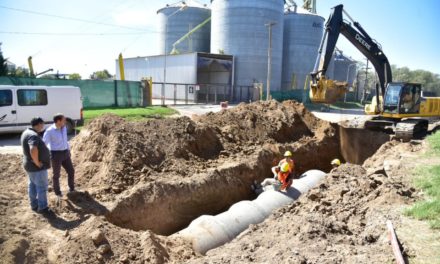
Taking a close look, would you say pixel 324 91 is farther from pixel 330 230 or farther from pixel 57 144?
pixel 57 144

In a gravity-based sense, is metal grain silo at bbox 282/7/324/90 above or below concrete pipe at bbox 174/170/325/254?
above

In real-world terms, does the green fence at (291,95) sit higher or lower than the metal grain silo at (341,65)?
lower

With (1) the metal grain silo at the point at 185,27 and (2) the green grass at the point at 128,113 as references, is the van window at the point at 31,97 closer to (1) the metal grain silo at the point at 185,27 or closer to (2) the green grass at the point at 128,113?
(2) the green grass at the point at 128,113

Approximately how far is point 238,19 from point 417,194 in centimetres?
3437

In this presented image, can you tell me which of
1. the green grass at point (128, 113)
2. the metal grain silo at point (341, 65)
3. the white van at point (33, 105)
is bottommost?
the green grass at point (128, 113)

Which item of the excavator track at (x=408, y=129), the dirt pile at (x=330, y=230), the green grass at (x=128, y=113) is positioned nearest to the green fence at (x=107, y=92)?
the green grass at (x=128, y=113)

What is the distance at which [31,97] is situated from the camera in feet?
48.7

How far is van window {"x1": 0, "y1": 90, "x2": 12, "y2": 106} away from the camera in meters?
14.2

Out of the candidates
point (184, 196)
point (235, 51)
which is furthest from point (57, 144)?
point (235, 51)

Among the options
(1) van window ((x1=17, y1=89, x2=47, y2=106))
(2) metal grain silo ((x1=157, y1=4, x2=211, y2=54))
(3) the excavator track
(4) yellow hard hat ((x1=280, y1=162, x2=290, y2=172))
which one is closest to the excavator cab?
(3) the excavator track

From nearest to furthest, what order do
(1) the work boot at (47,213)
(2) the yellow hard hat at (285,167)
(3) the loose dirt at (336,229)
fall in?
(3) the loose dirt at (336,229) → (1) the work boot at (47,213) → (2) the yellow hard hat at (285,167)

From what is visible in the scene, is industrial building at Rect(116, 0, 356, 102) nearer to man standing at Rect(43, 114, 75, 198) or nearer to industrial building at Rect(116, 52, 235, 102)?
industrial building at Rect(116, 52, 235, 102)

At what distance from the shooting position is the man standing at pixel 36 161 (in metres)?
6.57

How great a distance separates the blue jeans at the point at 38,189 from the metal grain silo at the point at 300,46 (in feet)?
131
